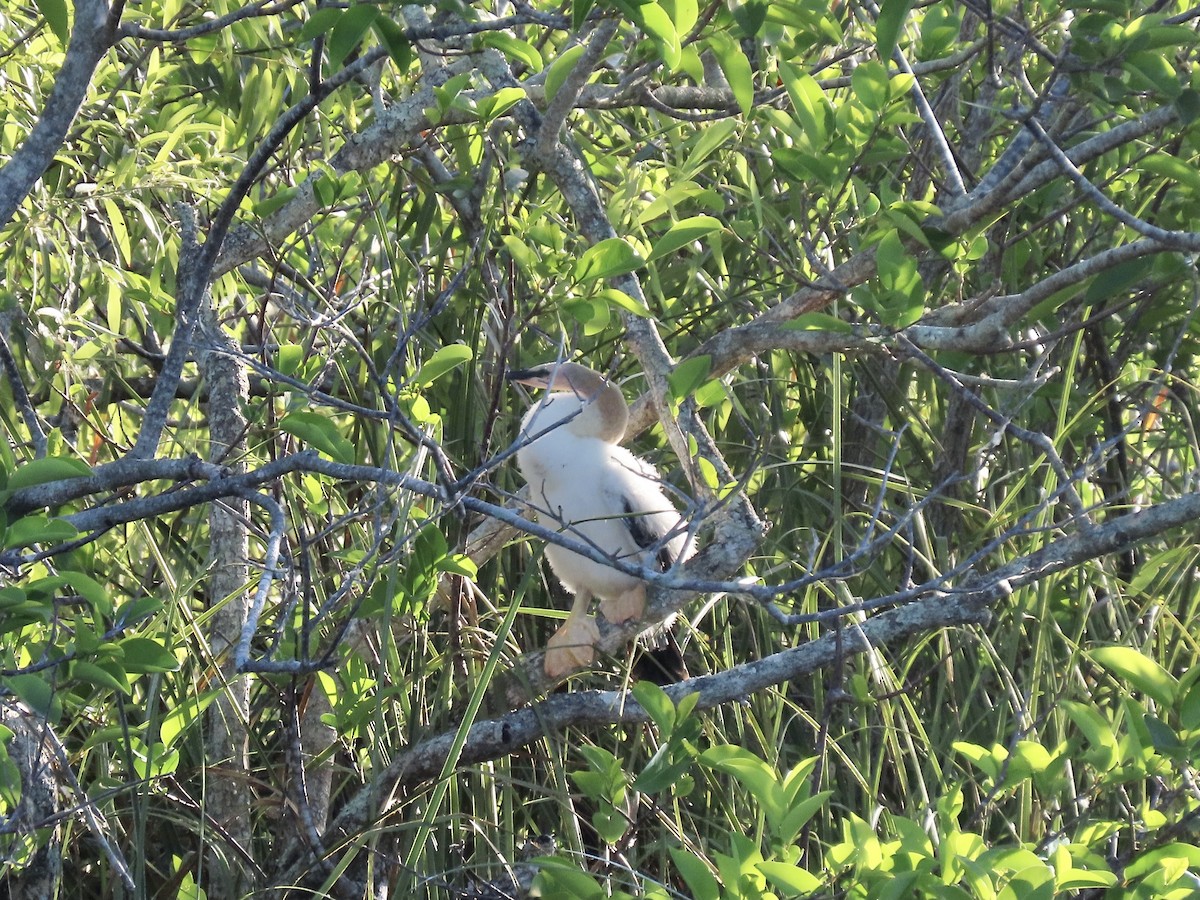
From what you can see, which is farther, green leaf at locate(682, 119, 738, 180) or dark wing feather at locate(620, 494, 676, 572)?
dark wing feather at locate(620, 494, 676, 572)

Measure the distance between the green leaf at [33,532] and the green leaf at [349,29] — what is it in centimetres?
61

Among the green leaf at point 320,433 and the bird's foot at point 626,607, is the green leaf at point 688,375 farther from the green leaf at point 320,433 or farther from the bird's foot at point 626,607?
the bird's foot at point 626,607

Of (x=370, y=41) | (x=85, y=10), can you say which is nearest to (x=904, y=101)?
(x=370, y=41)

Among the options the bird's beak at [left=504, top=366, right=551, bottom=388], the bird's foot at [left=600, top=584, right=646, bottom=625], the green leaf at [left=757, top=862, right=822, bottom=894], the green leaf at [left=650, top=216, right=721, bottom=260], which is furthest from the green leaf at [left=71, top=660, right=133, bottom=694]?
the bird's beak at [left=504, top=366, right=551, bottom=388]

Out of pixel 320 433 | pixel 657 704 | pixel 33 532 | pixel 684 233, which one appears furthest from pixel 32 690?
pixel 684 233

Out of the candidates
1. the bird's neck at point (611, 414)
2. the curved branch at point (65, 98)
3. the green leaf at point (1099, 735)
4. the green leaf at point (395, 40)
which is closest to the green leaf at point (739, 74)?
the green leaf at point (395, 40)

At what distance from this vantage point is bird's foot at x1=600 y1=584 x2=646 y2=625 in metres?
2.39

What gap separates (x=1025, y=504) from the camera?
3078 millimetres

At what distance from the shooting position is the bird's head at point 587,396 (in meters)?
2.73

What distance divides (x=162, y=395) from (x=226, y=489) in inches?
13.1

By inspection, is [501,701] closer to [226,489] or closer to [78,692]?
[78,692]

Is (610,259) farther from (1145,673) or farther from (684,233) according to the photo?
(1145,673)

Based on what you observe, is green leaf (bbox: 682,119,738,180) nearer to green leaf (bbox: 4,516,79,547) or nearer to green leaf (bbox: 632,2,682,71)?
green leaf (bbox: 632,2,682,71)

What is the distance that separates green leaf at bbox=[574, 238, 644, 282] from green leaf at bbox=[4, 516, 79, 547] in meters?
0.70
